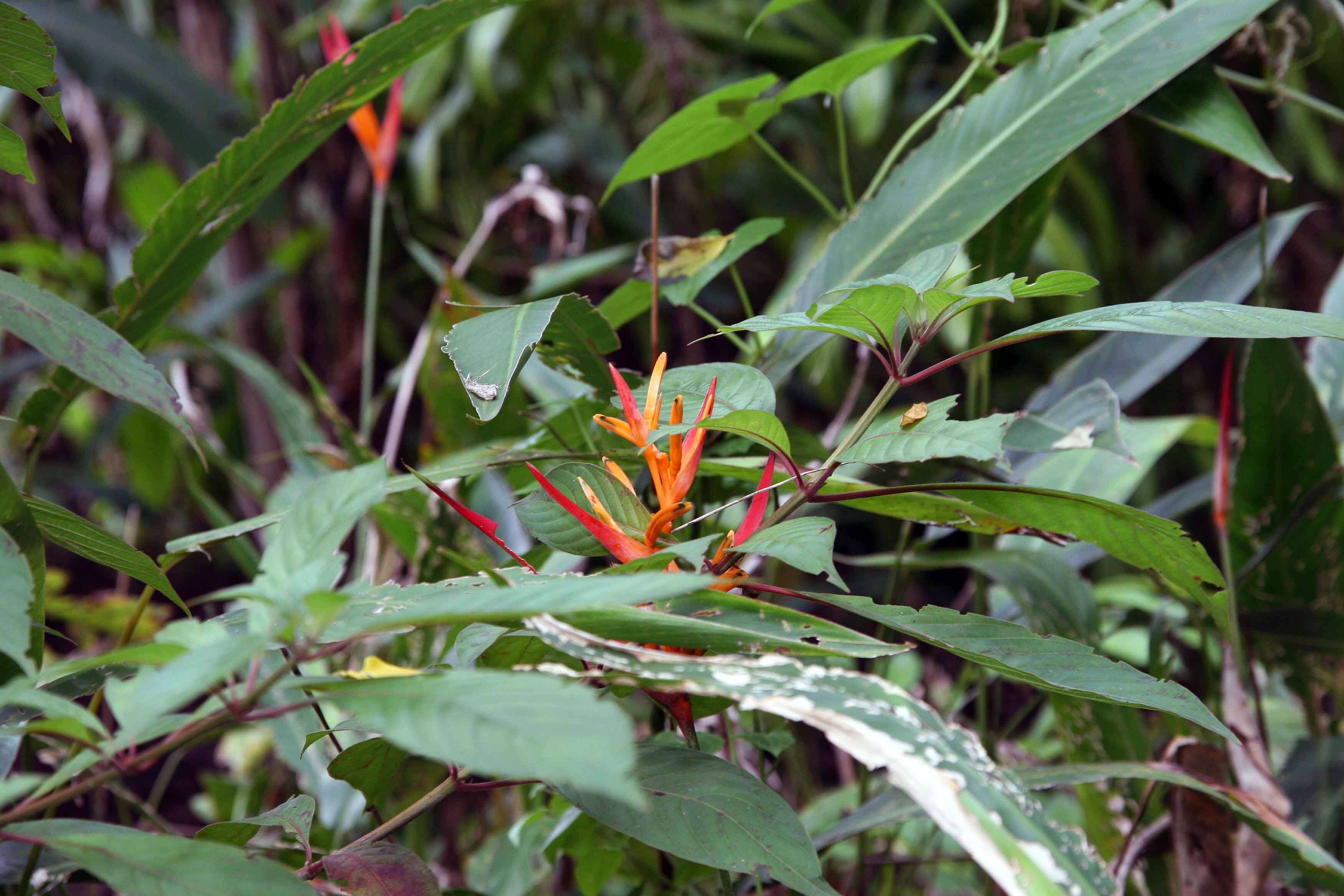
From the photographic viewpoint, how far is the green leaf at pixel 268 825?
0.27 metres

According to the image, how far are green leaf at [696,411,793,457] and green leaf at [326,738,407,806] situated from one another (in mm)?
137

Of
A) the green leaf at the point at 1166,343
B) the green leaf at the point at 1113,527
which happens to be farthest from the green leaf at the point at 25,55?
the green leaf at the point at 1166,343

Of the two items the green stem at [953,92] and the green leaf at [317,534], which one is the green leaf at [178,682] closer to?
the green leaf at [317,534]

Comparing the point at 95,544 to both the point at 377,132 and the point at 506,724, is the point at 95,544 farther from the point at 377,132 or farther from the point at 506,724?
the point at 377,132

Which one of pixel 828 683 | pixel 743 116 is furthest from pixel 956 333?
pixel 828 683

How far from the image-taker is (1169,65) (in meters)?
0.42

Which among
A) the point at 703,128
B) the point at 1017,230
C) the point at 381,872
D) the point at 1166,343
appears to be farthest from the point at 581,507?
the point at 1166,343

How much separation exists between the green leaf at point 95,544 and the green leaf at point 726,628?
0.15m

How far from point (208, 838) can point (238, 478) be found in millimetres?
485

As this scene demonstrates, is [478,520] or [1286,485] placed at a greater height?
[478,520]

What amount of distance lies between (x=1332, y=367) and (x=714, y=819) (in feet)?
Answer: 1.69

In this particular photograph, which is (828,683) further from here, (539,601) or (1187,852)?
(1187,852)

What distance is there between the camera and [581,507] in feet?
0.86

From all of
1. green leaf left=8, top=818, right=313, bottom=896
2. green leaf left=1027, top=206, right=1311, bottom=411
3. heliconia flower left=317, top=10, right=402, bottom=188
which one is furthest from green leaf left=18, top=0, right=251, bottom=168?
green leaf left=8, top=818, right=313, bottom=896
